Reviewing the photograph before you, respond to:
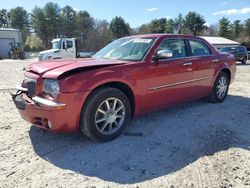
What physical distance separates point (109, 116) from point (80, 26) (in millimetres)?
60781

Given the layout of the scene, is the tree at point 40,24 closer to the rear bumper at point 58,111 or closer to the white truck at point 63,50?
the white truck at point 63,50

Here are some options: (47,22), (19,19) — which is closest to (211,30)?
(47,22)

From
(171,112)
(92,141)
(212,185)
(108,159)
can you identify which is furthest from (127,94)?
(212,185)

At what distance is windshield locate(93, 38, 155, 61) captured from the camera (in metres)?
4.91

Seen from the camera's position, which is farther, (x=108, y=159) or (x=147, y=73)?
(x=147, y=73)

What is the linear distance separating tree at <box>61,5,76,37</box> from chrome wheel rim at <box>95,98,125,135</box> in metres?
60.9

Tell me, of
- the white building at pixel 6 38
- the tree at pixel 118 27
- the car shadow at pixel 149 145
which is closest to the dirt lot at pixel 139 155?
the car shadow at pixel 149 145

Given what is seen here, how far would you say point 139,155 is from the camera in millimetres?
3859

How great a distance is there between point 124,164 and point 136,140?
80cm

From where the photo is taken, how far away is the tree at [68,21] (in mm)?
63406

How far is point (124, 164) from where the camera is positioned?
3619mm

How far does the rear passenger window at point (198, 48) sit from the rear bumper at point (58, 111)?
2.96m

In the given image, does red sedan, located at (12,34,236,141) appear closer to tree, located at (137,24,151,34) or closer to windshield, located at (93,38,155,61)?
windshield, located at (93,38,155,61)

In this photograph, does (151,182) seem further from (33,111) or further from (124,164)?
(33,111)
